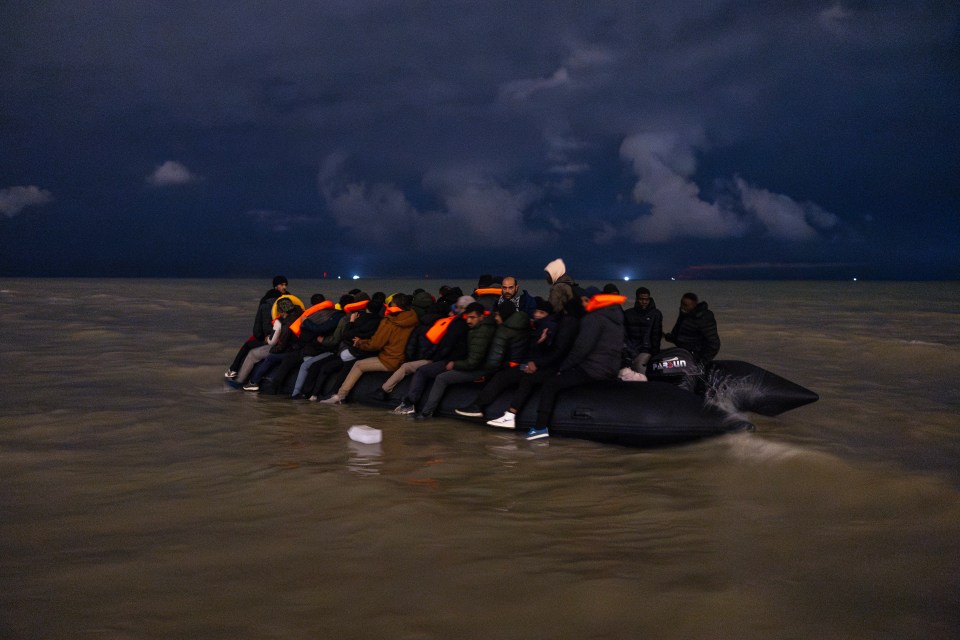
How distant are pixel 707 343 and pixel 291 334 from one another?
7.15 metres

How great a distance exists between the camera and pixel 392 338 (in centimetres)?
1027

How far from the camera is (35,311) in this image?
113 feet

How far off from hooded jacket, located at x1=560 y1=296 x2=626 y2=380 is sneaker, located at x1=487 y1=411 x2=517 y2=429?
999 millimetres

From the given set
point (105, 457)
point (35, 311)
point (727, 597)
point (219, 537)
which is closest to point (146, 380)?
point (105, 457)

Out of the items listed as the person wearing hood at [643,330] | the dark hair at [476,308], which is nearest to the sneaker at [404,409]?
the dark hair at [476,308]

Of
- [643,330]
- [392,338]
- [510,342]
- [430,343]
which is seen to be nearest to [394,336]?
[392,338]

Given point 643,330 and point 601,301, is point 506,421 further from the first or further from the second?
point 643,330

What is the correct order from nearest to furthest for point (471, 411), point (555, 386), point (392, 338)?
1. point (555, 386)
2. point (471, 411)
3. point (392, 338)

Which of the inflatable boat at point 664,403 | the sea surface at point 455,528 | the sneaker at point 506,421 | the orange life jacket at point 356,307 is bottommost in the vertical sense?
the sea surface at point 455,528

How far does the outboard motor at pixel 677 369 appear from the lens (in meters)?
9.30

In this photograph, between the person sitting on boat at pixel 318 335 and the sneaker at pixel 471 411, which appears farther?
the person sitting on boat at pixel 318 335

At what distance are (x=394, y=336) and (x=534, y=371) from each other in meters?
2.62

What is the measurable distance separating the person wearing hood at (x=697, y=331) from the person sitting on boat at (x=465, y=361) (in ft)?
9.67

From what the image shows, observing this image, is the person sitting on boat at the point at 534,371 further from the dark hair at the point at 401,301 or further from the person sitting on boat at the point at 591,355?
the dark hair at the point at 401,301
